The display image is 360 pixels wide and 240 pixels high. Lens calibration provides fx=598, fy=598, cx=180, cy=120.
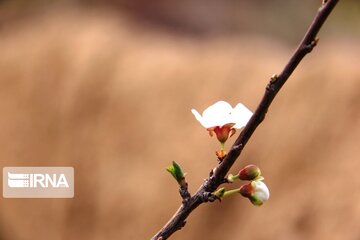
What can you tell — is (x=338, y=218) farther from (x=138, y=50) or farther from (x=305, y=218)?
(x=138, y=50)

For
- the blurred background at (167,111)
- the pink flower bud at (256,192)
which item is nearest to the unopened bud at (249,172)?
the pink flower bud at (256,192)

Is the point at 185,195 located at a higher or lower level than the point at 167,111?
lower

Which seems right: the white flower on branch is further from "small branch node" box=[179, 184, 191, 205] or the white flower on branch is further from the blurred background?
the blurred background

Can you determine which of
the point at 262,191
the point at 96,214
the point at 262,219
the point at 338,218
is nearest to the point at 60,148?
the point at 96,214

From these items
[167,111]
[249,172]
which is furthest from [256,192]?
[167,111]

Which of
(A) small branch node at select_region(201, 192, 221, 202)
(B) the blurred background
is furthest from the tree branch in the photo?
(B) the blurred background

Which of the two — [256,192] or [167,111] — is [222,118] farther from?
[167,111]

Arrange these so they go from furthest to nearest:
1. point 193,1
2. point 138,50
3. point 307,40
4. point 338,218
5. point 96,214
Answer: point 193,1 → point 138,50 → point 96,214 → point 338,218 → point 307,40
